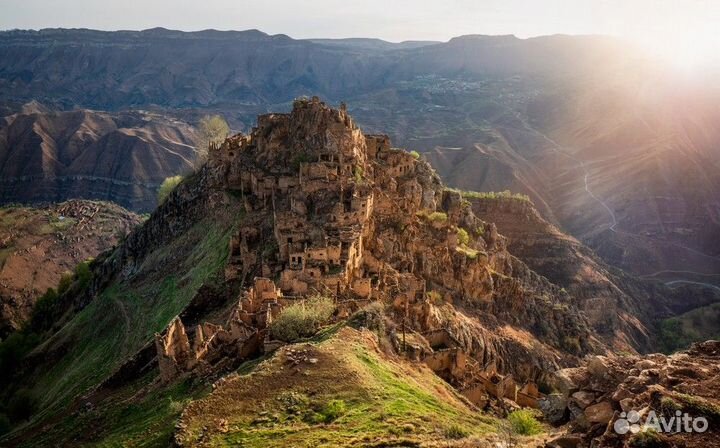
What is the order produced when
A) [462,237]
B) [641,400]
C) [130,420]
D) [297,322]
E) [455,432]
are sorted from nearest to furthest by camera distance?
1. [641,400]
2. [455,432]
3. [130,420]
4. [297,322]
5. [462,237]

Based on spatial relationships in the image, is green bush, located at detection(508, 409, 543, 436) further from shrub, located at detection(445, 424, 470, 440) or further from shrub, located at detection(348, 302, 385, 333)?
shrub, located at detection(348, 302, 385, 333)

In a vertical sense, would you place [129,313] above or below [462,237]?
below

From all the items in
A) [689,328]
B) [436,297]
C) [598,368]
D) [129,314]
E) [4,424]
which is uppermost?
[598,368]

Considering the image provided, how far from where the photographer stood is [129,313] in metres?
61.4

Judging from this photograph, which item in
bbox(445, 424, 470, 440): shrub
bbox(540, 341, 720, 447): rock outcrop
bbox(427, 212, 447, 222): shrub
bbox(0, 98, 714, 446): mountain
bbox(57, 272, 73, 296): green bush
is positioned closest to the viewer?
bbox(540, 341, 720, 447): rock outcrop

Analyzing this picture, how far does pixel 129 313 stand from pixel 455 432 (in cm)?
4984

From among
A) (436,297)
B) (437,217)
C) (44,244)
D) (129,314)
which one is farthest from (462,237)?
(44,244)

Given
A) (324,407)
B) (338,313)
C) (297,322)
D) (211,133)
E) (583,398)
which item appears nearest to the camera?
(324,407)

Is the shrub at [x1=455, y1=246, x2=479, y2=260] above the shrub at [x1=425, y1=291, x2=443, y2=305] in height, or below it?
above

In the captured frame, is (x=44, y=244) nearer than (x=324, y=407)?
No

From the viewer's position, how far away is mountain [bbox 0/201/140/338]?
101m

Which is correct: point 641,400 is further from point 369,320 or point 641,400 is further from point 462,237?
point 462,237

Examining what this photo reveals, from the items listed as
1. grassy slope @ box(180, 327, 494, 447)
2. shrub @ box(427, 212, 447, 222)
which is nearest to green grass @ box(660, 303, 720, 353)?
shrub @ box(427, 212, 447, 222)

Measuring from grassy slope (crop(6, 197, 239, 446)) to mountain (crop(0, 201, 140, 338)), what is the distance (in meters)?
37.7
